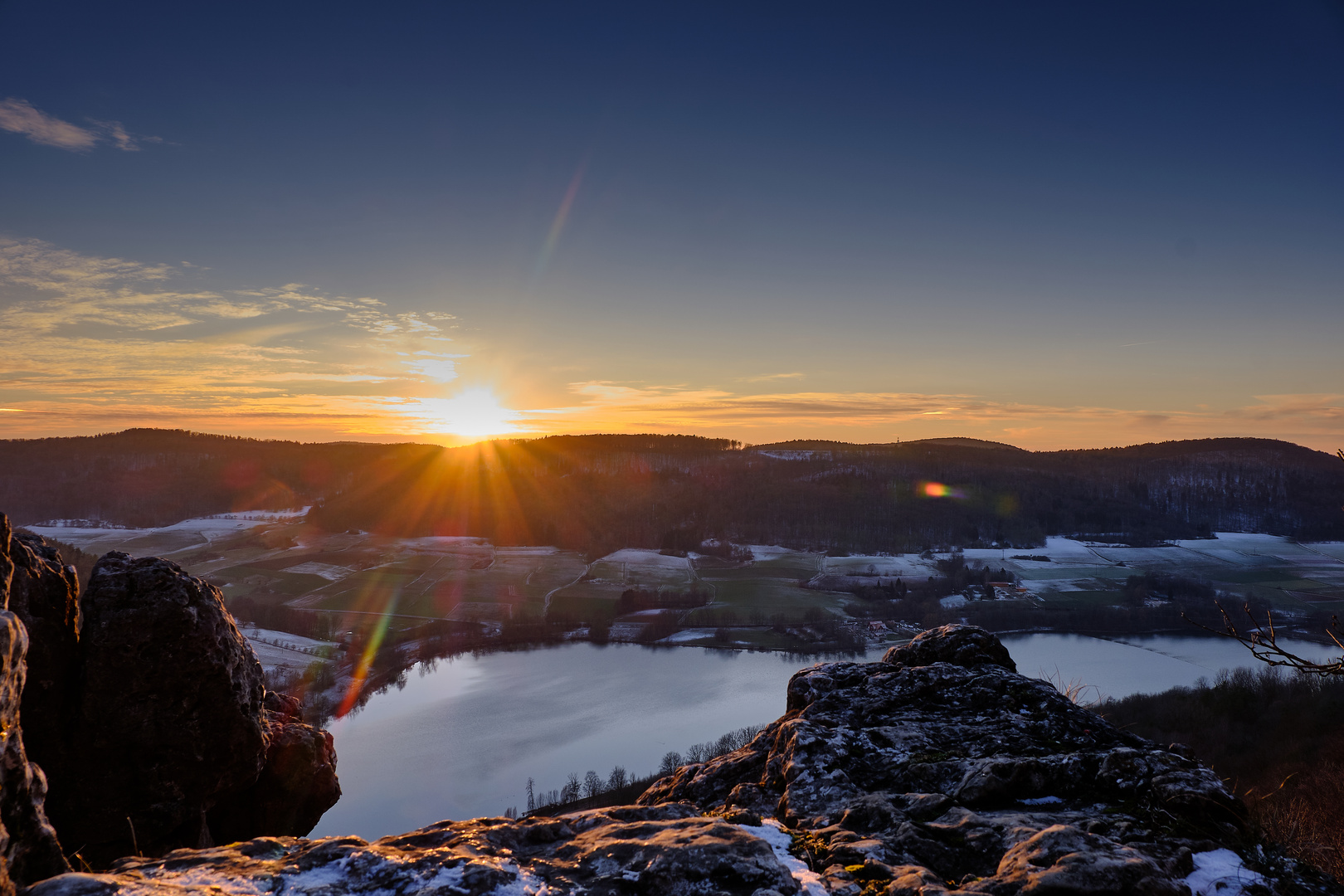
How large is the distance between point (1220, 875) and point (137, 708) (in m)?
10.8

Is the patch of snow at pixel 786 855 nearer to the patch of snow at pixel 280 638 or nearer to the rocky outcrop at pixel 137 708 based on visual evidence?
the rocky outcrop at pixel 137 708

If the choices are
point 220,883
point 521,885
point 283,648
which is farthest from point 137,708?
point 283,648

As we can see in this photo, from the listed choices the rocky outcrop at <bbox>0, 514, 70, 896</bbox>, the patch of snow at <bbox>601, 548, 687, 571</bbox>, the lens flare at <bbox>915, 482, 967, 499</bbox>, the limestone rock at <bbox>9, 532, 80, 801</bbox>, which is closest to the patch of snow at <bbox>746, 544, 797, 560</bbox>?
the patch of snow at <bbox>601, 548, 687, 571</bbox>

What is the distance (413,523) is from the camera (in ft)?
578

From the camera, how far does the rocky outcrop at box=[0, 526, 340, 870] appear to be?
25.3ft

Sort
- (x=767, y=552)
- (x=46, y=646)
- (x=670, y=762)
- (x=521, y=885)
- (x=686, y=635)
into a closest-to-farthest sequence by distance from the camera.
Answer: (x=521, y=885)
(x=46, y=646)
(x=670, y=762)
(x=686, y=635)
(x=767, y=552)

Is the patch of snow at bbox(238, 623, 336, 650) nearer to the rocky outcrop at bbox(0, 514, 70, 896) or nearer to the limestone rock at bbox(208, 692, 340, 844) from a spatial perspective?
the limestone rock at bbox(208, 692, 340, 844)

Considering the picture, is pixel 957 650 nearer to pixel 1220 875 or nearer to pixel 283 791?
pixel 1220 875

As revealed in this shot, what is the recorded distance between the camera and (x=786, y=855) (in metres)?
5.82

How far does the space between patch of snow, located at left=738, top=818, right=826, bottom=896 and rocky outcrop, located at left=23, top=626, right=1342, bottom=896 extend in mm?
26

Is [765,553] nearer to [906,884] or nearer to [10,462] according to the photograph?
[906,884]

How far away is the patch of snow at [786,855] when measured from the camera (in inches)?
202

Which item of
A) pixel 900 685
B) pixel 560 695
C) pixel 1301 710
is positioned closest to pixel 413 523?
pixel 560 695

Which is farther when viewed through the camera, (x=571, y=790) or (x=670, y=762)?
(x=670, y=762)
